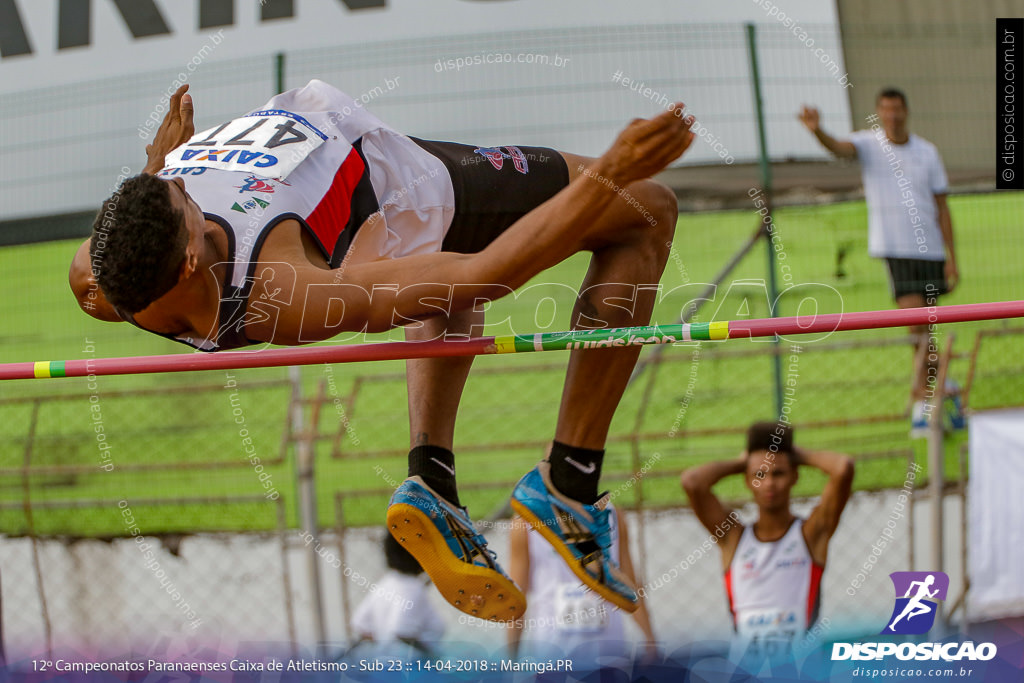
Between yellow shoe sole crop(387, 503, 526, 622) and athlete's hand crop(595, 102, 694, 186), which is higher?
athlete's hand crop(595, 102, 694, 186)

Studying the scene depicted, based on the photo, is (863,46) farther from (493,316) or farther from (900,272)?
(493,316)

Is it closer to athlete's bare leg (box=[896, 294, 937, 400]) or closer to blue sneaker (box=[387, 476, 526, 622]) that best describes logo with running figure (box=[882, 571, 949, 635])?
athlete's bare leg (box=[896, 294, 937, 400])

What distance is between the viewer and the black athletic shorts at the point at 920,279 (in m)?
4.49

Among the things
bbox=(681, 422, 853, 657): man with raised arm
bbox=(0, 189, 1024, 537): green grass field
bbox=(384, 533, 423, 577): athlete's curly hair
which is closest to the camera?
bbox=(681, 422, 853, 657): man with raised arm

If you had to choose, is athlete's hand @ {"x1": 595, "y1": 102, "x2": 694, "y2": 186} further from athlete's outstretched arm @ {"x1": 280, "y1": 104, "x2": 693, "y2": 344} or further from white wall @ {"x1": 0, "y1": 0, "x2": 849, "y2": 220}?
white wall @ {"x1": 0, "y1": 0, "x2": 849, "y2": 220}

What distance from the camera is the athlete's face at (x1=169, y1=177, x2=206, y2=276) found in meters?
1.87

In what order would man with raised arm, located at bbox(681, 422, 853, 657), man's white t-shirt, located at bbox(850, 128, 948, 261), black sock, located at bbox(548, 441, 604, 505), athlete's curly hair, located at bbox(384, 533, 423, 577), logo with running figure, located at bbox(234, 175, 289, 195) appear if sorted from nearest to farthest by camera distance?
logo with running figure, located at bbox(234, 175, 289, 195), black sock, located at bbox(548, 441, 604, 505), man with raised arm, located at bbox(681, 422, 853, 657), athlete's curly hair, located at bbox(384, 533, 423, 577), man's white t-shirt, located at bbox(850, 128, 948, 261)

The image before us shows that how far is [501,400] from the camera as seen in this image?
520 centimetres

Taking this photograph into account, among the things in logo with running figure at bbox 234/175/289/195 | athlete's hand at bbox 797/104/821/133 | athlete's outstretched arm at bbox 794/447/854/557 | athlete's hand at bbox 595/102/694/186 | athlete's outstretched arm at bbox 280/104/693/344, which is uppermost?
athlete's hand at bbox 797/104/821/133

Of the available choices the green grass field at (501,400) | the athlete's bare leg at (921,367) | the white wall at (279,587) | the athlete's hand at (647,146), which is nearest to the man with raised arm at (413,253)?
the athlete's hand at (647,146)

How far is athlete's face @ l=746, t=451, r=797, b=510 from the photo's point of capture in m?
3.70

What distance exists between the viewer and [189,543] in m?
4.84

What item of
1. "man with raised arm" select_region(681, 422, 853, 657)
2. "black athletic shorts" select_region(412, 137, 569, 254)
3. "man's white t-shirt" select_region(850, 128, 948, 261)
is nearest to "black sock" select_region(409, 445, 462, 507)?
"black athletic shorts" select_region(412, 137, 569, 254)

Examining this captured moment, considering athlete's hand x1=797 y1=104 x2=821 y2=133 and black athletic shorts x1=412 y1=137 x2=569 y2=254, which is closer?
black athletic shorts x1=412 y1=137 x2=569 y2=254
